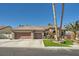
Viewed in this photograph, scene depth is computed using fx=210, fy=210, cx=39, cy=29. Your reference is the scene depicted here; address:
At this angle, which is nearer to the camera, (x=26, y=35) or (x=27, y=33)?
(x=26, y=35)

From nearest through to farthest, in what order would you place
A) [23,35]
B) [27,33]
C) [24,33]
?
1. [23,35]
2. [24,33]
3. [27,33]

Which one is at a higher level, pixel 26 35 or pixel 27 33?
pixel 27 33

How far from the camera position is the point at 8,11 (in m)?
10.5

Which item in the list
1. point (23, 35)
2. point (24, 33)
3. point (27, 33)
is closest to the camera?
point (23, 35)

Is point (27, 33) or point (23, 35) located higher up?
point (27, 33)

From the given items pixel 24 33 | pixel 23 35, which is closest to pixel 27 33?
pixel 24 33

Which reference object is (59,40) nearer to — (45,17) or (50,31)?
(50,31)

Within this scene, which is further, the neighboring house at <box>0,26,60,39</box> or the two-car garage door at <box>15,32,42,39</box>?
the two-car garage door at <box>15,32,42,39</box>

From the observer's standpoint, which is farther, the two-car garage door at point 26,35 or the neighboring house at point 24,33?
the two-car garage door at point 26,35

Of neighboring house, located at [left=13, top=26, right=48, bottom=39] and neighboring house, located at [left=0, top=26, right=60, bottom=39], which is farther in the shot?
neighboring house, located at [left=13, top=26, right=48, bottom=39]

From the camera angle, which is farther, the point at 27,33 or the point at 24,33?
the point at 27,33

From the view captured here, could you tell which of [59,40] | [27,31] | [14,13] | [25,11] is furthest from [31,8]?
[27,31]

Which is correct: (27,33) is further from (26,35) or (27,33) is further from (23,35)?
(23,35)

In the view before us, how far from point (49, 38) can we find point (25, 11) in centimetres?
444
